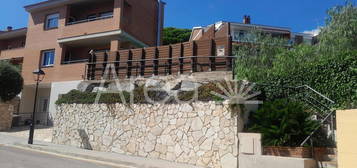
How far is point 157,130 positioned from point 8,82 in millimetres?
15257

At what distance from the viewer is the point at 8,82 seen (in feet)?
70.3

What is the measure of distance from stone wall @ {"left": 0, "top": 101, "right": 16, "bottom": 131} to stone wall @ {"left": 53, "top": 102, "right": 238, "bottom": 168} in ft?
24.8

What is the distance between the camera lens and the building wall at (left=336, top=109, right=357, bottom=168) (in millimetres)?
7168

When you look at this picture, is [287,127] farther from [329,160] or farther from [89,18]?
[89,18]

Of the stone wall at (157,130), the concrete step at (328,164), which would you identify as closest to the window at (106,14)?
the stone wall at (157,130)

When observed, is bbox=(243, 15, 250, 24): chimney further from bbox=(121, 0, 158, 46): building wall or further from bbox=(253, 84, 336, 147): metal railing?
bbox=(253, 84, 336, 147): metal railing

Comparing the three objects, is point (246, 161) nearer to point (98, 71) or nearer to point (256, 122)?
point (256, 122)

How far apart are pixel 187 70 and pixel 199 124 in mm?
5619

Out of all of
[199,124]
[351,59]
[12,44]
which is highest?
[12,44]

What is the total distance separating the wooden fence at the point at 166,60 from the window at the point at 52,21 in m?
7.52

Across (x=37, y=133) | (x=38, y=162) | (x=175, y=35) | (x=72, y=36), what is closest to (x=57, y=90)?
(x=72, y=36)

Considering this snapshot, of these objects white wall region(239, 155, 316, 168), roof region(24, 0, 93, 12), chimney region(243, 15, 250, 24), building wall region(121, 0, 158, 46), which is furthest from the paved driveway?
chimney region(243, 15, 250, 24)

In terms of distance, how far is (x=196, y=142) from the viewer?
10.6 metres

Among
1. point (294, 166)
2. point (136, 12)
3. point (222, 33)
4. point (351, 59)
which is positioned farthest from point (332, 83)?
point (222, 33)
